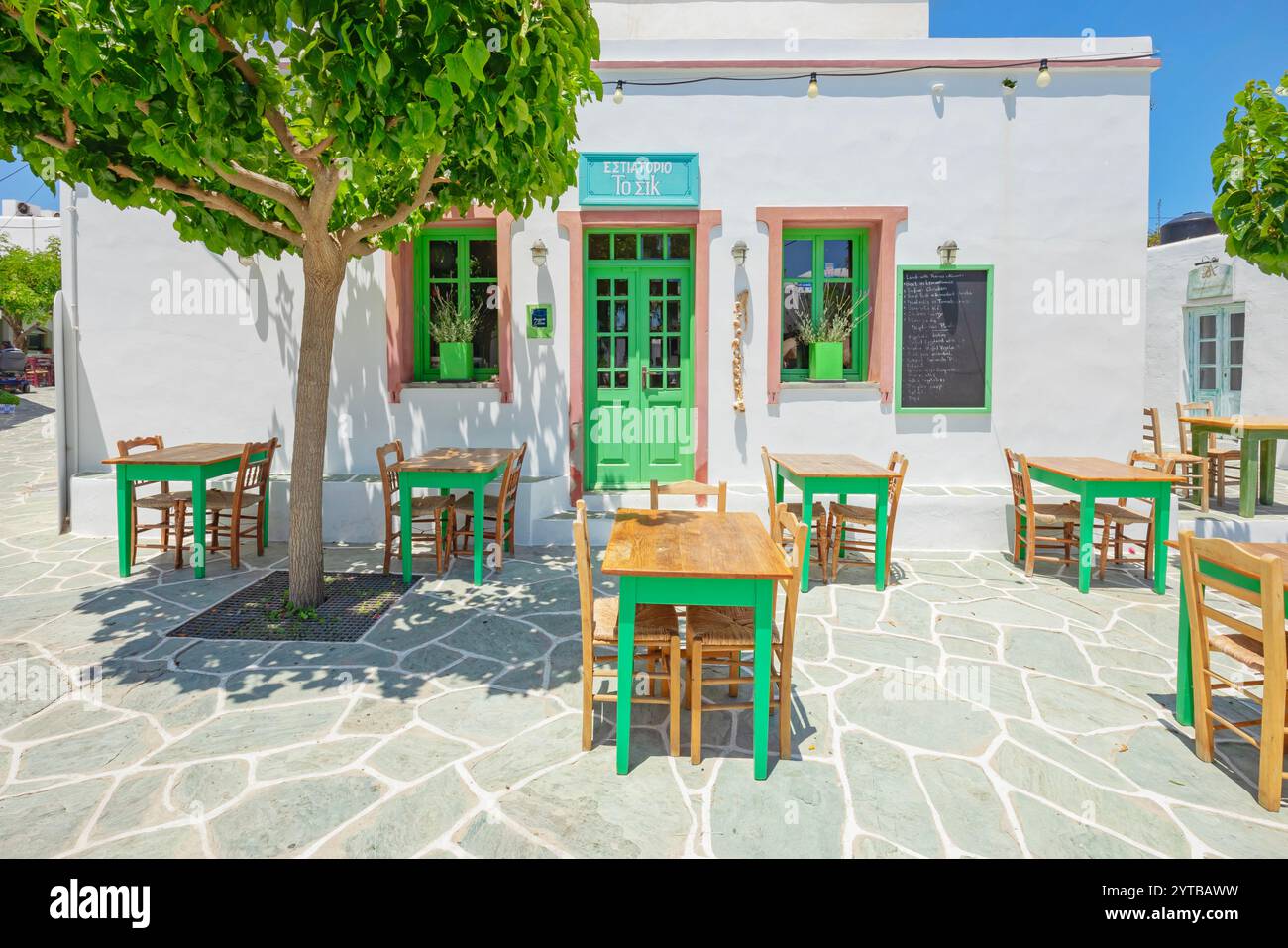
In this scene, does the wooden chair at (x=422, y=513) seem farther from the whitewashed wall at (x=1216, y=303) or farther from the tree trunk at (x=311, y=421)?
the whitewashed wall at (x=1216, y=303)

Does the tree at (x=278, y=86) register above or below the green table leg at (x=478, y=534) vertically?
above

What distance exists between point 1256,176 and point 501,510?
587 cm

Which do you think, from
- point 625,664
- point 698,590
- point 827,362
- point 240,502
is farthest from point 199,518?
point 827,362

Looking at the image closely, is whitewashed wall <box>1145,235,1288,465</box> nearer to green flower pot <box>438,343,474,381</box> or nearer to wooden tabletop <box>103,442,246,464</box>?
green flower pot <box>438,343,474,381</box>

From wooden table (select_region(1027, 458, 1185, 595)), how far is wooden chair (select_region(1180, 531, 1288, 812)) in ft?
7.24

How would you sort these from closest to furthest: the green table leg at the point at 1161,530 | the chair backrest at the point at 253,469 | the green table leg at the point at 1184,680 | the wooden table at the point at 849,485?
the green table leg at the point at 1184,680, the wooden table at the point at 849,485, the green table leg at the point at 1161,530, the chair backrest at the point at 253,469

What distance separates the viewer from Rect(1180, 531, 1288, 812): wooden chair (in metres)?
2.61

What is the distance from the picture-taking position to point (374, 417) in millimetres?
7363

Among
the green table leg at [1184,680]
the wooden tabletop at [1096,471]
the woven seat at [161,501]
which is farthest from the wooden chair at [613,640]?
the woven seat at [161,501]

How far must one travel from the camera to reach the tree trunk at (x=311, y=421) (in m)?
4.78

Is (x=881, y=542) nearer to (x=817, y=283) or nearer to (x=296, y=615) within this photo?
(x=817, y=283)

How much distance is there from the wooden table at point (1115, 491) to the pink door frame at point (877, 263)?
2.11 m

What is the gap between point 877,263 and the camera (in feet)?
23.7
